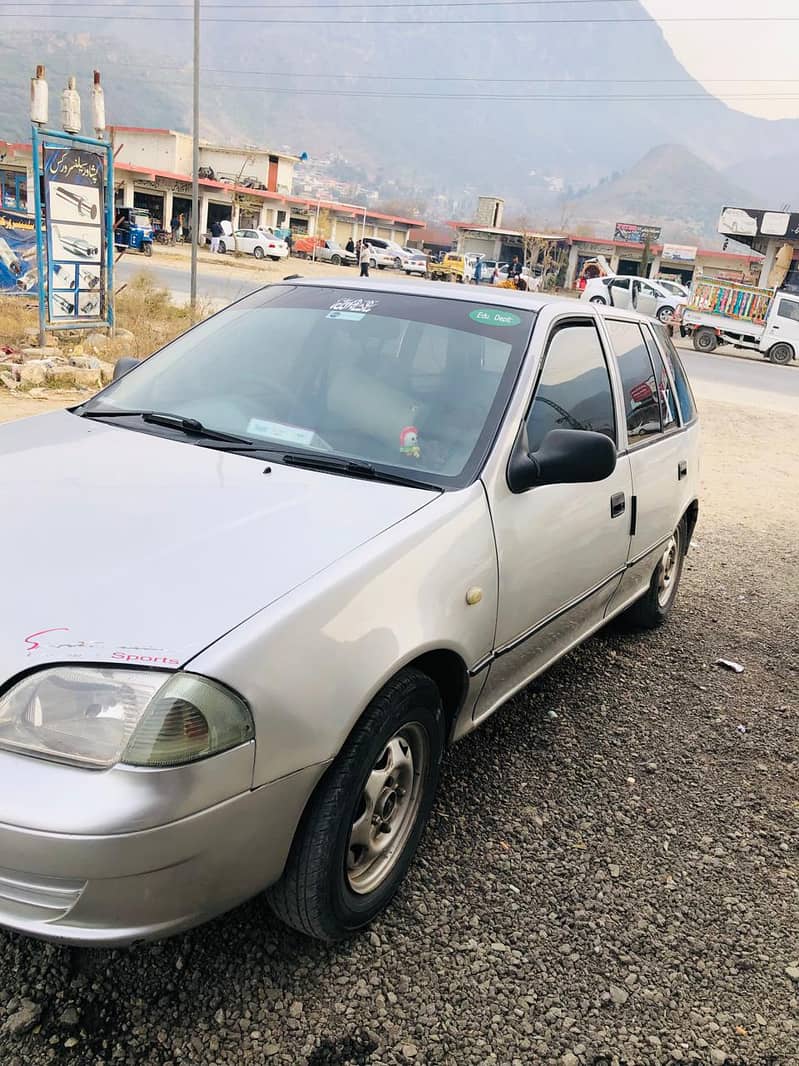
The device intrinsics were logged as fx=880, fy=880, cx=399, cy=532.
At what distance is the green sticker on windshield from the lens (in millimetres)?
3293

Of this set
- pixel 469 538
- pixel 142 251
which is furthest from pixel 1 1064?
pixel 142 251

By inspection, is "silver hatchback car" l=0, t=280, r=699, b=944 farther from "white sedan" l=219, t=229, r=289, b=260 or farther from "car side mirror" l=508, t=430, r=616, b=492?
"white sedan" l=219, t=229, r=289, b=260

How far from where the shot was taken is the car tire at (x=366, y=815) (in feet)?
7.01

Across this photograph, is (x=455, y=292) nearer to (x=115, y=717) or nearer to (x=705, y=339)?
(x=115, y=717)

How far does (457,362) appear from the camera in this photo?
3.19 meters

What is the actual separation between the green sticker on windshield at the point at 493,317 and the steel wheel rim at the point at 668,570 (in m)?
1.94

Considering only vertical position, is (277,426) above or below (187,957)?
above

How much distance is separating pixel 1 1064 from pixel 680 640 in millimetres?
3992

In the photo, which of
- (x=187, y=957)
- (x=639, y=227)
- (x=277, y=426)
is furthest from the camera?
(x=639, y=227)

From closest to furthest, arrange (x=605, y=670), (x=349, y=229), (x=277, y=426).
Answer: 1. (x=277, y=426)
2. (x=605, y=670)
3. (x=349, y=229)

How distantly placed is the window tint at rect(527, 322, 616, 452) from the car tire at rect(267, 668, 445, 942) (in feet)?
3.65

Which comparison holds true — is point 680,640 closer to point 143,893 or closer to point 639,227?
point 143,893

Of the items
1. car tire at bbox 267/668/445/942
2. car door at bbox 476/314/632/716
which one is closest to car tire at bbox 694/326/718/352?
car door at bbox 476/314/632/716

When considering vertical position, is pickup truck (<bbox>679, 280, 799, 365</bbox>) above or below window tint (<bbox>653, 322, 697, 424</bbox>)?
below
